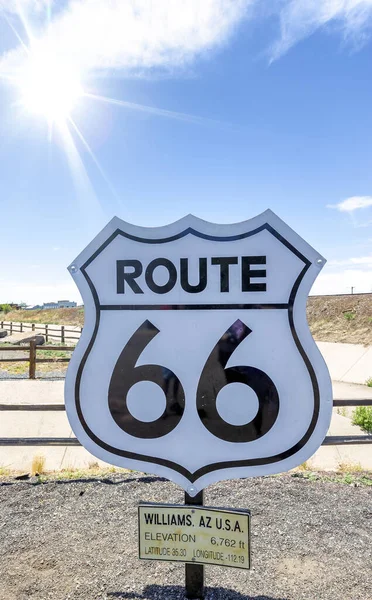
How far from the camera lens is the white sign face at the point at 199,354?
68.2 inches

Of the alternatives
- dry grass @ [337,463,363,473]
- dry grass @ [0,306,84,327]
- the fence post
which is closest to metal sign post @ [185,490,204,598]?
dry grass @ [337,463,363,473]

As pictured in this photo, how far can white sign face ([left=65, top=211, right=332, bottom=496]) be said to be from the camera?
1.73m

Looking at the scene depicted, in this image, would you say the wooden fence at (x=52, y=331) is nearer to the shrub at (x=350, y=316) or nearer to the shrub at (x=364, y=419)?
the shrub at (x=350, y=316)

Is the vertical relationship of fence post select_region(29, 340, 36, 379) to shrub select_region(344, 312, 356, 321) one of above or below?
below

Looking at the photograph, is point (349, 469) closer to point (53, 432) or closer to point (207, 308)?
point (207, 308)

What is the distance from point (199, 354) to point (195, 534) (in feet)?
2.68

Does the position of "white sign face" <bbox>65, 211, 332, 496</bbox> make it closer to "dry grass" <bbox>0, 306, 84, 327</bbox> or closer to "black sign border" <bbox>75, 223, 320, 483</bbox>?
"black sign border" <bbox>75, 223, 320, 483</bbox>

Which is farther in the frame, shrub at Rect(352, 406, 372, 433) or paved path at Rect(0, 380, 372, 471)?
shrub at Rect(352, 406, 372, 433)

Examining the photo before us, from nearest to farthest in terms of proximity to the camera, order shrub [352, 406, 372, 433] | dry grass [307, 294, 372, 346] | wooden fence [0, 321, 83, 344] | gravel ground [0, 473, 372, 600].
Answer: gravel ground [0, 473, 372, 600] < shrub [352, 406, 372, 433] < dry grass [307, 294, 372, 346] < wooden fence [0, 321, 83, 344]

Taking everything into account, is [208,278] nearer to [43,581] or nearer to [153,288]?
[153,288]

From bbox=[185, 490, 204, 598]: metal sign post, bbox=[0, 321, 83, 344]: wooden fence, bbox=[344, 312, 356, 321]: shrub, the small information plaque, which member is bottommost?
bbox=[185, 490, 204, 598]: metal sign post

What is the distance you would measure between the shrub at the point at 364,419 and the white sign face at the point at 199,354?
18.1 ft

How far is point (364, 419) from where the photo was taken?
21.6 ft

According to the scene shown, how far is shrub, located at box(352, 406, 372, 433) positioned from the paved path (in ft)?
0.42
